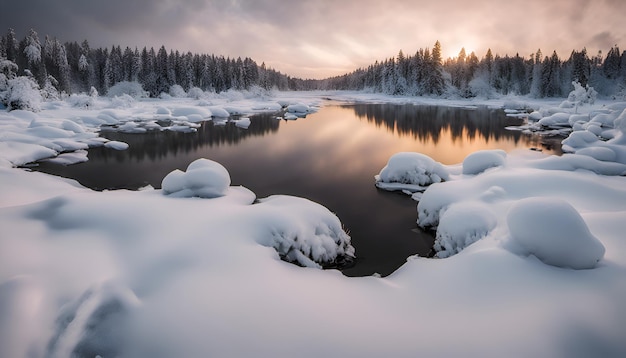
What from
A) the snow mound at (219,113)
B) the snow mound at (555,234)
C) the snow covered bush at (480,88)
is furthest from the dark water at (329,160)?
the snow covered bush at (480,88)

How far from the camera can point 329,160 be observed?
867 inches

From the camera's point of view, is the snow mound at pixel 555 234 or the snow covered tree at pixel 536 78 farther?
the snow covered tree at pixel 536 78

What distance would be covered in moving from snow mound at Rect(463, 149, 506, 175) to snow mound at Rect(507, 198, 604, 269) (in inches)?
376

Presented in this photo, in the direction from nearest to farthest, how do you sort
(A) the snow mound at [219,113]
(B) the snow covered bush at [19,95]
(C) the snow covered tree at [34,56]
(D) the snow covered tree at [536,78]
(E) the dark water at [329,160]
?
1. (E) the dark water at [329,160]
2. (B) the snow covered bush at [19,95]
3. (A) the snow mound at [219,113]
4. (C) the snow covered tree at [34,56]
5. (D) the snow covered tree at [536,78]

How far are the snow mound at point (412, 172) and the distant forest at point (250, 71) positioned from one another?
3017 inches

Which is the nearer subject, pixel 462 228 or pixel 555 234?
pixel 555 234

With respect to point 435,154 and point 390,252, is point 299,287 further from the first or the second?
point 435,154

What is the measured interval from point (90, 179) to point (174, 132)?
1722cm

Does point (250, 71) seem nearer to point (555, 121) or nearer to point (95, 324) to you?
point (555, 121)

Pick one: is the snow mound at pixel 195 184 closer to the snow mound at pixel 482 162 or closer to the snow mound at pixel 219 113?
the snow mound at pixel 482 162

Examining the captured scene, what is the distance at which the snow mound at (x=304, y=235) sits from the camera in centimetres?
764

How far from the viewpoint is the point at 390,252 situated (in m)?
9.66

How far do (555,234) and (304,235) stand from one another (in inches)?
200

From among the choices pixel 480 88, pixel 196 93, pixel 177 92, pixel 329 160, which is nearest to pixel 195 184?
pixel 329 160
